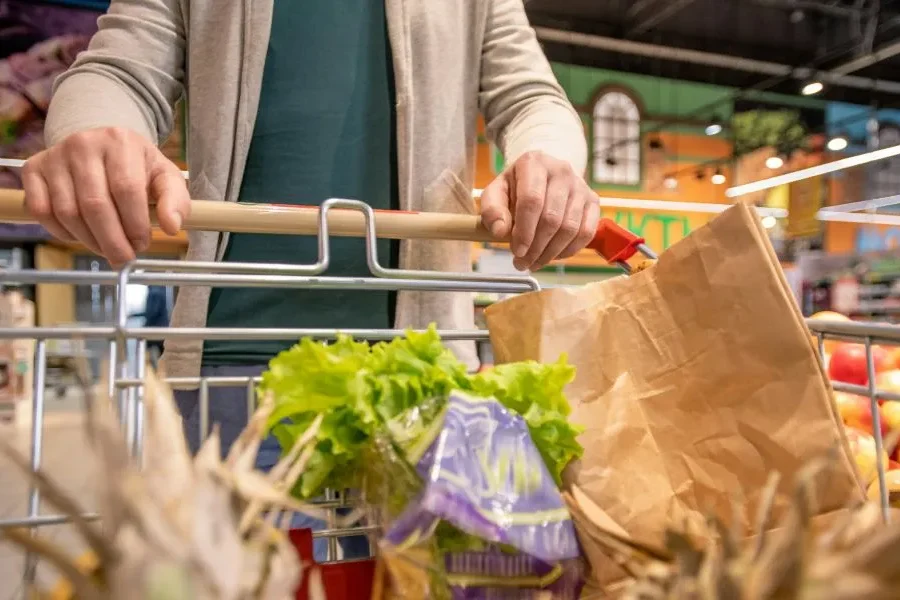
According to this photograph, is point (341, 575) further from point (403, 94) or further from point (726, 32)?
point (726, 32)

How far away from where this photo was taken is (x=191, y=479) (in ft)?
1.07

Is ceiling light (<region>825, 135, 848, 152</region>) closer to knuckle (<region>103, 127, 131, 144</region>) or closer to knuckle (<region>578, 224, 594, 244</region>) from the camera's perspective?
knuckle (<region>578, 224, 594, 244</region>)

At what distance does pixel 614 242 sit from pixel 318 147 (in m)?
0.47

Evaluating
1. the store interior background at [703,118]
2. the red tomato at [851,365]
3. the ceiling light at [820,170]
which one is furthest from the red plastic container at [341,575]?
the store interior background at [703,118]

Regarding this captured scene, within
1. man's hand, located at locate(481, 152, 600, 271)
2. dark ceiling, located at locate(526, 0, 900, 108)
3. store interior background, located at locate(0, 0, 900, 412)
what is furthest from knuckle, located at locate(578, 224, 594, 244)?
dark ceiling, located at locate(526, 0, 900, 108)

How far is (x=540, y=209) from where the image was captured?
768 mm

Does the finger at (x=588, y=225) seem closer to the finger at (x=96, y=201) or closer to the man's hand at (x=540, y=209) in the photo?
the man's hand at (x=540, y=209)

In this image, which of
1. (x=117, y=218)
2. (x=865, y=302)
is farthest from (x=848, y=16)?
(x=117, y=218)

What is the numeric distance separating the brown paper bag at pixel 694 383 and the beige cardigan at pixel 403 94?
0.29m

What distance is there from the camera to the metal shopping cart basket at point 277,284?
0.62 metres

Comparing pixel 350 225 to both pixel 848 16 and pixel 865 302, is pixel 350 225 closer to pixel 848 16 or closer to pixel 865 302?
pixel 865 302

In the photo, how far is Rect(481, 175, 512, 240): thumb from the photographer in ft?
2.57

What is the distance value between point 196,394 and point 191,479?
0.67m

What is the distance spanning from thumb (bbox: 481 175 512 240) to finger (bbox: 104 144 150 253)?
0.35 m
